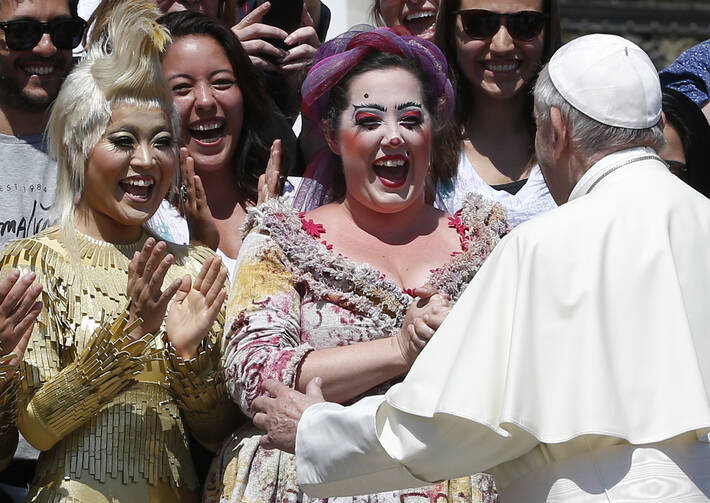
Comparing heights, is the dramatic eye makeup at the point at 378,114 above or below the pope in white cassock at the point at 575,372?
above

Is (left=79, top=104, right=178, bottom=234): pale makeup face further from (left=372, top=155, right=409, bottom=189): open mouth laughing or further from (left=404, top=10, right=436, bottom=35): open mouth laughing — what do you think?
(left=404, top=10, right=436, bottom=35): open mouth laughing

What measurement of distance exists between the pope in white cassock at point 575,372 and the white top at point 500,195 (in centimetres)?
148

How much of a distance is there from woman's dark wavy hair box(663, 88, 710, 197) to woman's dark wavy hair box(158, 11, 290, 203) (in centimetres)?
156

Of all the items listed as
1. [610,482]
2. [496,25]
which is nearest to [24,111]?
[496,25]

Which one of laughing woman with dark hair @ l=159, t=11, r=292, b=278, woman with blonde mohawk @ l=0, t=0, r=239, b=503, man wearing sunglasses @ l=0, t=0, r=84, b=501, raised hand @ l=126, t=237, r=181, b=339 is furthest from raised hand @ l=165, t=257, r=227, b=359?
man wearing sunglasses @ l=0, t=0, r=84, b=501

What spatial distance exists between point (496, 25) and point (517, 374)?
7.61 ft

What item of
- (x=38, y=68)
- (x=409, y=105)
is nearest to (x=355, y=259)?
(x=409, y=105)

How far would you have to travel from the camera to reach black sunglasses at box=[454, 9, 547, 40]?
532 centimetres

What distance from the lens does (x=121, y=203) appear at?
453 centimetres

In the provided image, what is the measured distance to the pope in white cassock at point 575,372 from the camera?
331cm

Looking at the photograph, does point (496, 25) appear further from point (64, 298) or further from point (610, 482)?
point (610, 482)

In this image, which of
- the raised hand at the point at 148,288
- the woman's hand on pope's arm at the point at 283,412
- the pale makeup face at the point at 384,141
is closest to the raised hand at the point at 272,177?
the pale makeup face at the point at 384,141

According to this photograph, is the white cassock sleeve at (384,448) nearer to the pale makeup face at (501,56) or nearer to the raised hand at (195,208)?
the raised hand at (195,208)

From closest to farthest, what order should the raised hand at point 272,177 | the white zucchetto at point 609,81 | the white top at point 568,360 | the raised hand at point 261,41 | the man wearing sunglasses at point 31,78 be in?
the white top at point 568,360
the white zucchetto at point 609,81
the raised hand at point 272,177
the man wearing sunglasses at point 31,78
the raised hand at point 261,41
